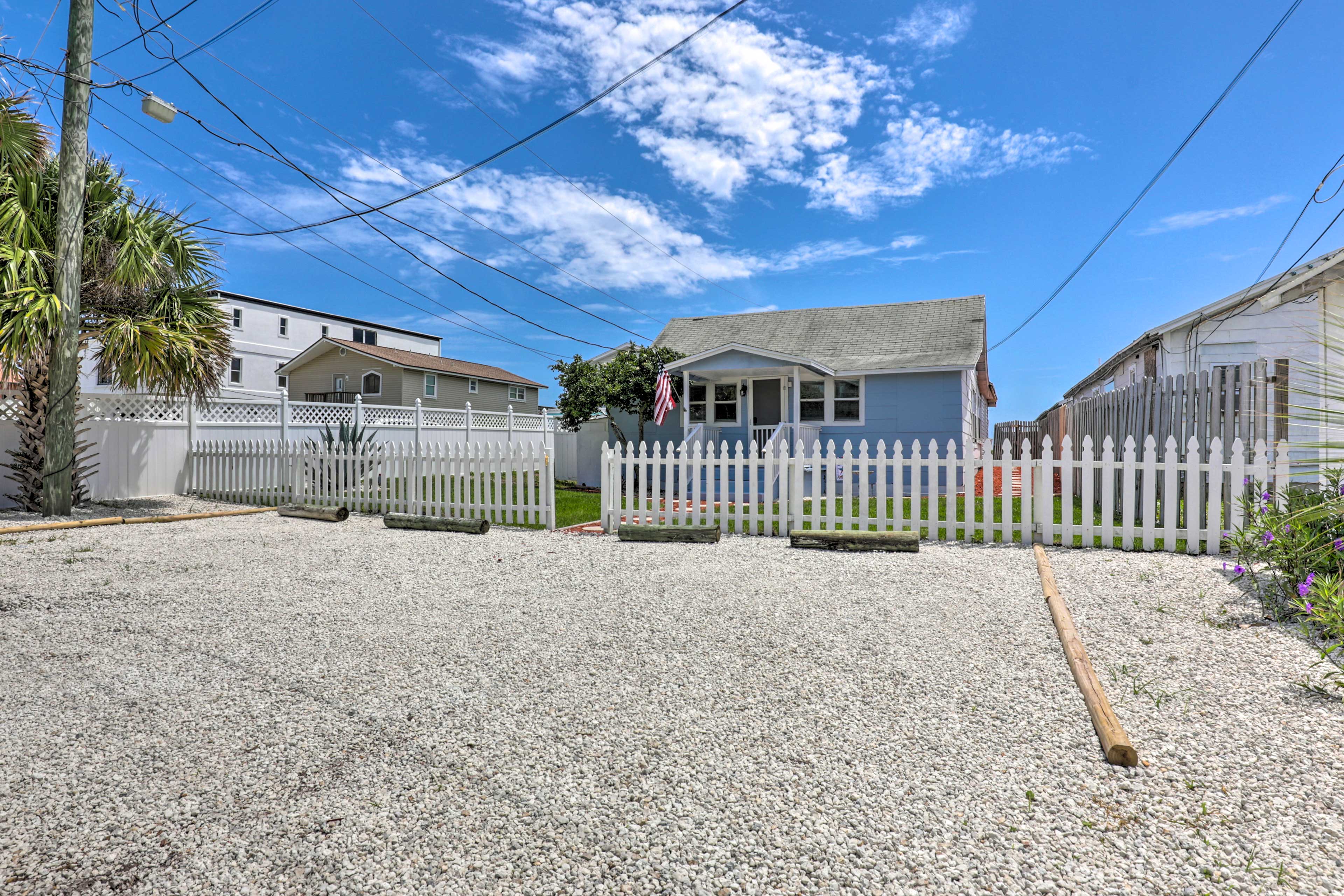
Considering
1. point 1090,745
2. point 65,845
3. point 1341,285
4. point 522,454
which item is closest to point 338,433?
point 522,454

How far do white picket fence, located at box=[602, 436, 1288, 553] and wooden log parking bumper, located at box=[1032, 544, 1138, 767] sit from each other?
2306 mm

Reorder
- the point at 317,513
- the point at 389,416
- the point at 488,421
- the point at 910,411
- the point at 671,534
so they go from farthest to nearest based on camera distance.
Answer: the point at 488,421
the point at 389,416
the point at 910,411
the point at 317,513
the point at 671,534

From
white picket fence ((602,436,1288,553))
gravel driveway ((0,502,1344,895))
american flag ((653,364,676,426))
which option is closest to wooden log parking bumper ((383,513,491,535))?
white picket fence ((602,436,1288,553))

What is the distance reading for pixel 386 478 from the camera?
34.9 feet

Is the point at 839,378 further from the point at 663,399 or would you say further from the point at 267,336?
the point at 267,336

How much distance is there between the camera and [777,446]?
1582cm

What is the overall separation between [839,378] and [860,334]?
8.85ft

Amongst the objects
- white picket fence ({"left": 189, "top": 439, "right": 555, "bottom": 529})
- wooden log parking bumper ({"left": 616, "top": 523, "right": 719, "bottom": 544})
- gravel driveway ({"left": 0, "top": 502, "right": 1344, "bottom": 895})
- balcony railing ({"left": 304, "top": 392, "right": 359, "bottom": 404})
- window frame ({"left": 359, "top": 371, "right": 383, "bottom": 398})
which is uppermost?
window frame ({"left": 359, "top": 371, "right": 383, "bottom": 398})

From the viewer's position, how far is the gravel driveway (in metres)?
2.15

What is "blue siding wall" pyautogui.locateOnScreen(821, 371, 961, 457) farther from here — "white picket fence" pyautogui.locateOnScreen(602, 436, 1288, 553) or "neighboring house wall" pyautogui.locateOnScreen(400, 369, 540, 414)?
"neighboring house wall" pyautogui.locateOnScreen(400, 369, 540, 414)

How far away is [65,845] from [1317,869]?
3951 mm

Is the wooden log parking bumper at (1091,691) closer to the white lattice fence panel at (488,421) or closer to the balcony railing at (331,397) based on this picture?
the white lattice fence panel at (488,421)

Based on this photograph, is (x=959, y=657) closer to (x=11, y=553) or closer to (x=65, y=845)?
(x=65, y=845)

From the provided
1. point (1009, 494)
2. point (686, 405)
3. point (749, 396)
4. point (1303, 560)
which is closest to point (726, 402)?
point (749, 396)
